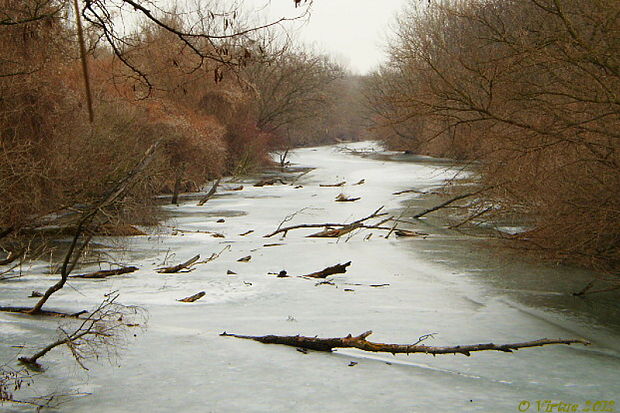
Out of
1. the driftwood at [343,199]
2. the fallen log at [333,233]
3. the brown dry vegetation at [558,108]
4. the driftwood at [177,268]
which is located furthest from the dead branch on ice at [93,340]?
the driftwood at [343,199]

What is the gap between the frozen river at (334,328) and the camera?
Result: 4.91m

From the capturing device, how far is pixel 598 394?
A: 5.19 m

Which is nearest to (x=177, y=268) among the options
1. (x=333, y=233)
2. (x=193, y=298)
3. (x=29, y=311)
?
(x=193, y=298)

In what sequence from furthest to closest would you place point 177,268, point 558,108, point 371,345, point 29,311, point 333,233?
1. point 333,233
2. point 177,268
3. point 558,108
4. point 29,311
5. point 371,345

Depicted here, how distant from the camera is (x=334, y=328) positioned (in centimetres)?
682

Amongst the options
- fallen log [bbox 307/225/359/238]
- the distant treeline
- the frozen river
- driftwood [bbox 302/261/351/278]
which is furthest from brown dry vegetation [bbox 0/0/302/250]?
fallen log [bbox 307/225/359/238]

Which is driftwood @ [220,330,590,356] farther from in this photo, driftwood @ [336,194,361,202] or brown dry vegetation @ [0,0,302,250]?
driftwood @ [336,194,361,202]

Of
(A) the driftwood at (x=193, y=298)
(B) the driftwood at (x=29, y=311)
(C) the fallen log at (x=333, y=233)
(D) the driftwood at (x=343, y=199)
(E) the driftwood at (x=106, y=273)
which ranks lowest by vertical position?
(E) the driftwood at (x=106, y=273)

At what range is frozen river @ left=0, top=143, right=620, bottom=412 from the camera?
16.1 ft

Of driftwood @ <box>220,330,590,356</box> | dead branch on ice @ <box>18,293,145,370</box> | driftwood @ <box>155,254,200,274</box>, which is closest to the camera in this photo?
dead branch on ice @ <box>18,293,145,370</box>

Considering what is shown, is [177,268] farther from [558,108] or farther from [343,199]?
[343,199]

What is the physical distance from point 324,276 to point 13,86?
682 centimetres

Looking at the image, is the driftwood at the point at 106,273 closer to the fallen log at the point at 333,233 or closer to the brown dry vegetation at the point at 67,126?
the brown dry vegetation at the point at 67,126

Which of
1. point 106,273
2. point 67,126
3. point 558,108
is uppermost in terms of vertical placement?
point 558,108
